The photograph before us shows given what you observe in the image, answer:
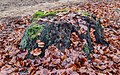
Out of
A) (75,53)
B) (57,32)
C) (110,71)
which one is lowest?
(110,71)

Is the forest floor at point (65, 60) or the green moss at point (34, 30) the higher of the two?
the green moss at point (34, 30)

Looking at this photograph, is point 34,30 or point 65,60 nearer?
point 65,60

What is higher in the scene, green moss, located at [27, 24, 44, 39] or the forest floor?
green moss, located at [27, 24, 44, 39]

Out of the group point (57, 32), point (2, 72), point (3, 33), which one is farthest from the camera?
point (3, 33)

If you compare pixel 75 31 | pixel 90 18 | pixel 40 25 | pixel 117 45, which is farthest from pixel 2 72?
pixel 117 45

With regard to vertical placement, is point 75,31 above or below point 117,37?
above

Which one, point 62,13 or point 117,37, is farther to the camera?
point 117,37

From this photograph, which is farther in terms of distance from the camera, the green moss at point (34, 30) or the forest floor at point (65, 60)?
the green moss at point (34, 30)

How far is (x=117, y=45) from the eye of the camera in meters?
6.27

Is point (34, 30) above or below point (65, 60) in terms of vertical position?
above

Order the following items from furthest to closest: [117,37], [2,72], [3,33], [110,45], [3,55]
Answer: [3,33]
[117,37]
[110,45]
[3,55]
[2,72]

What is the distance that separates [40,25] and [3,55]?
1081mm

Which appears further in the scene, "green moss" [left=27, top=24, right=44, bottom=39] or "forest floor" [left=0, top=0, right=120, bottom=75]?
"green moss" [left=27, top=24, right=44, bottom=39]

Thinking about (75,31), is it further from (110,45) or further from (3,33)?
(3,33)
